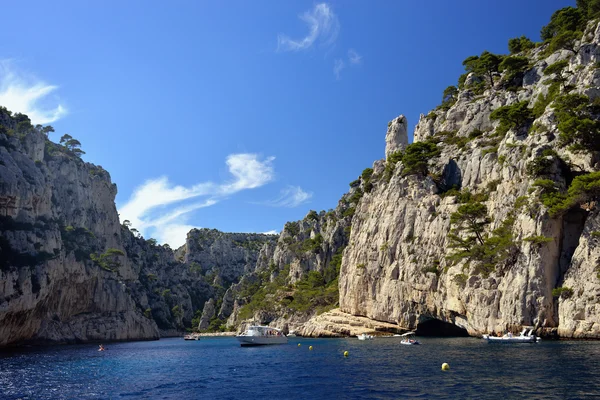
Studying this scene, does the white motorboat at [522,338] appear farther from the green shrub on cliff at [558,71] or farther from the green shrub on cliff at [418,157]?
the green shrub on cliff at [418,157]

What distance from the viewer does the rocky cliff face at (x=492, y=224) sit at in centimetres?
5700

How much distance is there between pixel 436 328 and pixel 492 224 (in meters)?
28.3

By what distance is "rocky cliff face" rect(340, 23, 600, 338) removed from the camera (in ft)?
187

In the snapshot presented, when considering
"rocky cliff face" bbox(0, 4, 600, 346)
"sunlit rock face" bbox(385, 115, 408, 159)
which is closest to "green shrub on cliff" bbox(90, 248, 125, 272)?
"rocky cliff face" bbox(0, 4, 600, 346)

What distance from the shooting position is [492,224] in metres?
69.3

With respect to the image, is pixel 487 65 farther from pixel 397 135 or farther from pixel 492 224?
pixel 492 224

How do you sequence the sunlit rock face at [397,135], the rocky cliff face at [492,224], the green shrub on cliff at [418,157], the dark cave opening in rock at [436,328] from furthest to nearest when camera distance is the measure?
the sunlit rock face at [397,135] < the green shrub on cliff at [418,157] < the dark cave opening in rock at [436,328] < the rocky cliff face at [492,224]

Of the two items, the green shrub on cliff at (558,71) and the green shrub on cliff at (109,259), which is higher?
the green shrub on cliff at (558,71)

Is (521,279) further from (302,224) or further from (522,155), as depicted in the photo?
(302,224)

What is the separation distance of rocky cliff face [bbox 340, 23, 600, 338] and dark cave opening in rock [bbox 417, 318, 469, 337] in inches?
35.6

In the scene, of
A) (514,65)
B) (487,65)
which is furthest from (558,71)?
(487,65)

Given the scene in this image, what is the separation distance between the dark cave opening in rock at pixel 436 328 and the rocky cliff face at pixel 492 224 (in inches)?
35.6

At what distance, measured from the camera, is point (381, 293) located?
3501 inches

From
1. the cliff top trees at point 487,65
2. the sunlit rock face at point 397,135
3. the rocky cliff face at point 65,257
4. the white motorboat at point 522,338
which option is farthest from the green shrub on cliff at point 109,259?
the cliff top trees at point 487,65
